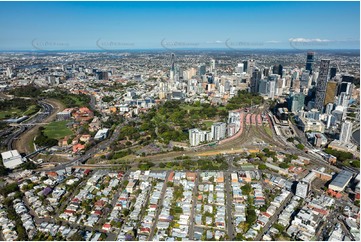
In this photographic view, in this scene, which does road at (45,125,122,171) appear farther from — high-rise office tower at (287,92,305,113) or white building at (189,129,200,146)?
high-rise office tower at (287,92,305,113)

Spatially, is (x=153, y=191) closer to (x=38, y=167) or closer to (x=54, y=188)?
(x=54, y=188)

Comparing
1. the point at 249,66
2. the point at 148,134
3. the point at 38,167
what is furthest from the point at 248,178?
the point at 249,66

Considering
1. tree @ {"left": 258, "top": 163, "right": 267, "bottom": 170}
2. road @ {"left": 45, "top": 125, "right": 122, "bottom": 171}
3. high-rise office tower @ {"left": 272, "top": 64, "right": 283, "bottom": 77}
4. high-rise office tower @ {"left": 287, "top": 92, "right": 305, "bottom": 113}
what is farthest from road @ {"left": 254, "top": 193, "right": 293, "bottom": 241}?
high-rise office tower @ {"left": 272, "top": 64, "right": 283, "bottom": 77}

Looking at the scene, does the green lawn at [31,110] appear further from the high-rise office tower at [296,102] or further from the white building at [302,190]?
the high-rise office tower at [296,102]

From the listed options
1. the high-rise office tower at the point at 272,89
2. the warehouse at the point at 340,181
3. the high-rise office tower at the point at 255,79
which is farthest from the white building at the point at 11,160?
the high-rise office tower at the point at 255,79

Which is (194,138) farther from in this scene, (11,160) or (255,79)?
(255,79)
